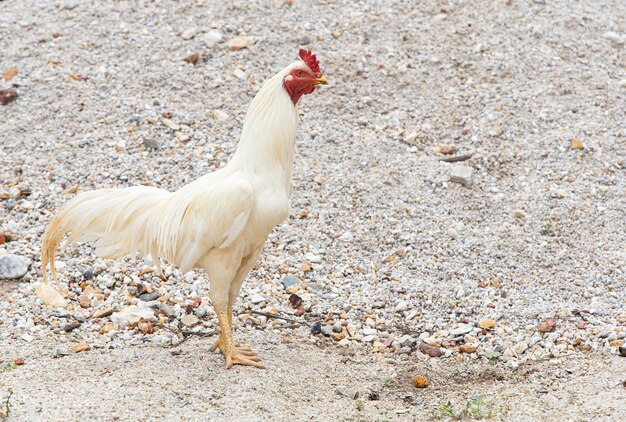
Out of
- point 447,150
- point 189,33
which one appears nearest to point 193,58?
point 189,33

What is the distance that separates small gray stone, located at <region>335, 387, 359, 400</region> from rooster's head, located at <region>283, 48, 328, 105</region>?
181 centimetres

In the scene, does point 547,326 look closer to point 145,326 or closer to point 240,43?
point 145,326

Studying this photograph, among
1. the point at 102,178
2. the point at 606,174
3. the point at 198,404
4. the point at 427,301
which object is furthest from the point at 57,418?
the point at 606,174

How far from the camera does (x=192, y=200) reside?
17.5 ft

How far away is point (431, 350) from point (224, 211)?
188 cm

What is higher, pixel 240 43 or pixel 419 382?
pixel 240 43

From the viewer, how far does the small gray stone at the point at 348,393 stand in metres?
5.41

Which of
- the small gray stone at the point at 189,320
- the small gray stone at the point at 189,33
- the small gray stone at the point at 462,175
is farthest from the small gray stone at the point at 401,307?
the small gray stone at the point at 189,33

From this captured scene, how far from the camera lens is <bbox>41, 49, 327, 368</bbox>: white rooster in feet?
17.1

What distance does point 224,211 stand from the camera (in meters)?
5.16

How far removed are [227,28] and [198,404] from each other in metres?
5.53

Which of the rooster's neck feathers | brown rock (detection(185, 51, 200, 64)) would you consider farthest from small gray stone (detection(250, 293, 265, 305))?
brown rock (detection(185, 51, 200, 64))

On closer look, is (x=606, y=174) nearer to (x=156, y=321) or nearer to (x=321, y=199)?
(x=321, y=199)

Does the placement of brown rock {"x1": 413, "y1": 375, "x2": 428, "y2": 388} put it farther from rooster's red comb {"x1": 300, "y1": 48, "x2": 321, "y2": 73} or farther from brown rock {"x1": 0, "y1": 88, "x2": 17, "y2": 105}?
brown rock {"x1": 0, "y1": 88, "x2": 17, "y2": 105}
